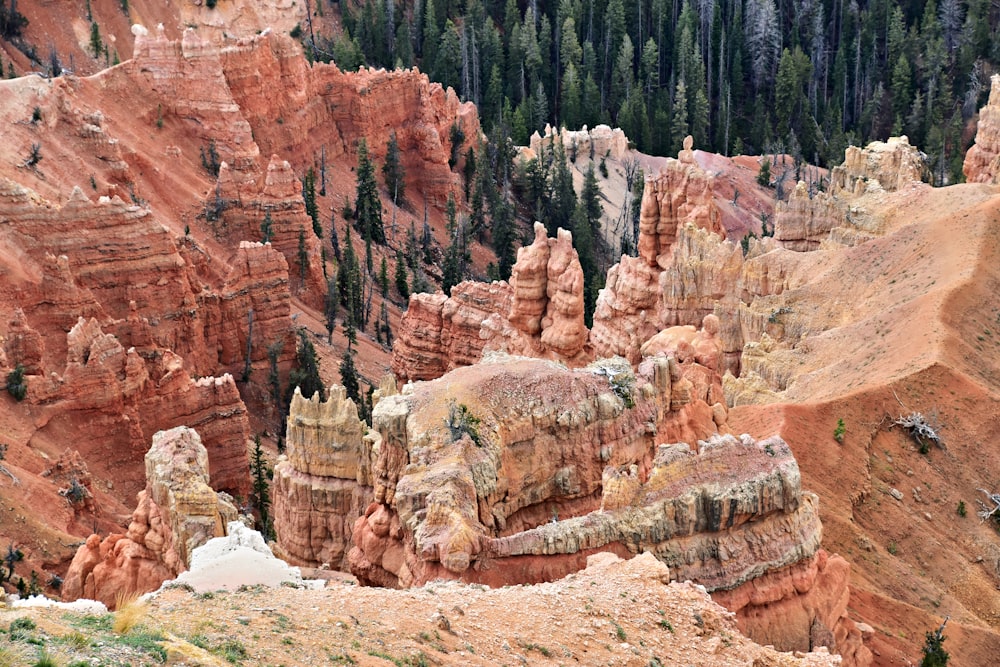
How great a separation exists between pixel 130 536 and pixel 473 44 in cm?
9813

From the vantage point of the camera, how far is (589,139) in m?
112

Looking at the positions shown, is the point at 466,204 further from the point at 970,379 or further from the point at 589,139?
the point at 970,379

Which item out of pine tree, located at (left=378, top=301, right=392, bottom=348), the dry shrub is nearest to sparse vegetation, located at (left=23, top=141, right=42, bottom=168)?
pine tree, located at (left=378, top=301, right=392, bottom=348)

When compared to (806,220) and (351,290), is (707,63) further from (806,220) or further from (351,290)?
(806,220)

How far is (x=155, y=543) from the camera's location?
107ft

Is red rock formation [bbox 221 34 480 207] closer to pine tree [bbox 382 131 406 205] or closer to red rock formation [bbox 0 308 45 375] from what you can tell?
pine tree [bbox 382 131 406 205]

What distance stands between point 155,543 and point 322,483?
5520 millimetres

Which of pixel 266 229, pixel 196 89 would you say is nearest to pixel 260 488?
pixel 266 229

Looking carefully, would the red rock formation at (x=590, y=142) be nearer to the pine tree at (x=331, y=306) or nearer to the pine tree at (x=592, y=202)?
the pine tree at (x=592, y=202)

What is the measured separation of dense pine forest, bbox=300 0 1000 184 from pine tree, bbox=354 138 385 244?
2936 centimetres

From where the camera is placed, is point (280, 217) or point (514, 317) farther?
point (280, 217)

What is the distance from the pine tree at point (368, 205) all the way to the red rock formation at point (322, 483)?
49.1 m

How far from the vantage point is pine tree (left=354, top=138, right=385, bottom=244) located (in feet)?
283

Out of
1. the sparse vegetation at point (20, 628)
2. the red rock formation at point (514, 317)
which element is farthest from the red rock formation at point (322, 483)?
the sparse vegetation at point (20, 628)
